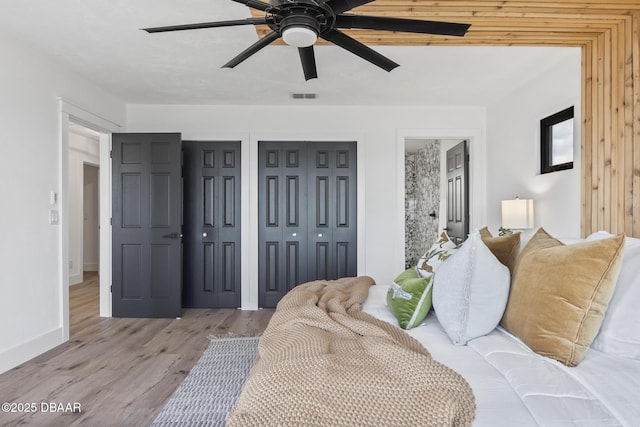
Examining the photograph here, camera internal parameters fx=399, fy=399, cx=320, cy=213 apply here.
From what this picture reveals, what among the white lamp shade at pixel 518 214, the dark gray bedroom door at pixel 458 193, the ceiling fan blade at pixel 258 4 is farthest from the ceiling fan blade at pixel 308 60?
the dark gray bedroom door at pixel 458 193

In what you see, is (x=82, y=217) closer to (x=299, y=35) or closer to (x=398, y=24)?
(x=299, y=35)

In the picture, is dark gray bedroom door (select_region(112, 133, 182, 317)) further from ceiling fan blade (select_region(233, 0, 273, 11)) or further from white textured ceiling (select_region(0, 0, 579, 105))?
ceiling fan blade (select_region(233, 0, 273, 11))

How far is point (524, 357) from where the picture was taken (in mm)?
1432

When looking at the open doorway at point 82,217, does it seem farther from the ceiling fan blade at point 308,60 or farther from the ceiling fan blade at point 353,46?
the ceiling fan blade at point 353,46

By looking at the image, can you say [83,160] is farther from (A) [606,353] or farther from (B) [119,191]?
(A) [606,353]

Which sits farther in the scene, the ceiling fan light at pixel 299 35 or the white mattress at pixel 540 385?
the ceiling fan light at pixel 299 35

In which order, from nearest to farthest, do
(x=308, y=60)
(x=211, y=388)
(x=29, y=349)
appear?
(x=308, y=60) < (x=211, y=388) < (x=29, y=349)

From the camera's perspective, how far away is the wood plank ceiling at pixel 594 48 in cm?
233

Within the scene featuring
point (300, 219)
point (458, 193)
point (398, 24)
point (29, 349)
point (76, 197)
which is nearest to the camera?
point (398, 24)

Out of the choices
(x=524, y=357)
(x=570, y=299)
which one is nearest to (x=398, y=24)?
(x=570, y=299)

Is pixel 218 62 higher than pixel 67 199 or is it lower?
higher

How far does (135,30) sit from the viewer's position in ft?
9.65

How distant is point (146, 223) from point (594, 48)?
14.7 ft

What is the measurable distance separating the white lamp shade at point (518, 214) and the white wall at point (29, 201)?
412 centimetres
